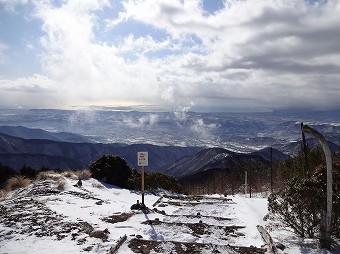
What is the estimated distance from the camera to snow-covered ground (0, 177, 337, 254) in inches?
410

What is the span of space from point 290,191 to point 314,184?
787mm

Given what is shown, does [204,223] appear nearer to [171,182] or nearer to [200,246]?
[200,246]

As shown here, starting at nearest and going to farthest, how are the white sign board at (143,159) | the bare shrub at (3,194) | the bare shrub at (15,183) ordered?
the white sign board at (143,159) → the bare shrub at (3,194) → the bare shrub at (15,183)

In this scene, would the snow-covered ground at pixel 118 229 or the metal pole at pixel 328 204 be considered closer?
the metal pole at pixel 328 204

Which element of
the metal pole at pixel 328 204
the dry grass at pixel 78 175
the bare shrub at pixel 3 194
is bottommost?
the dry grass at pixel 78 175

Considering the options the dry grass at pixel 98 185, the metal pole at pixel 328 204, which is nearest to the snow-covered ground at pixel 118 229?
the metal pole at pixel 328 204

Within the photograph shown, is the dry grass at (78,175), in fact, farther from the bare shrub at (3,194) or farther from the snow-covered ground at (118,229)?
the snow-covered ground at (118,229)

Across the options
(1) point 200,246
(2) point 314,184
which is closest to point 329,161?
(2) point 314,184

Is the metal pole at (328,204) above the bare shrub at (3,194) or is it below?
above

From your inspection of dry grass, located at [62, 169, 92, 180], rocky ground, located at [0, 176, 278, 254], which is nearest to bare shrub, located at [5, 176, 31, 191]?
dry grass, located at [62, 169, 92, 180]

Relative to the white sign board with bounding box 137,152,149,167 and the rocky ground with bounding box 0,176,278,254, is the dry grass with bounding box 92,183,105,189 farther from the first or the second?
the white sign board with bounding box 137,152,149,167

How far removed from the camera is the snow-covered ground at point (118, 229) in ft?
34.2

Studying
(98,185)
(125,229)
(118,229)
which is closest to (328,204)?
(125,229)

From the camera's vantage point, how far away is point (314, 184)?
10.9 metres
